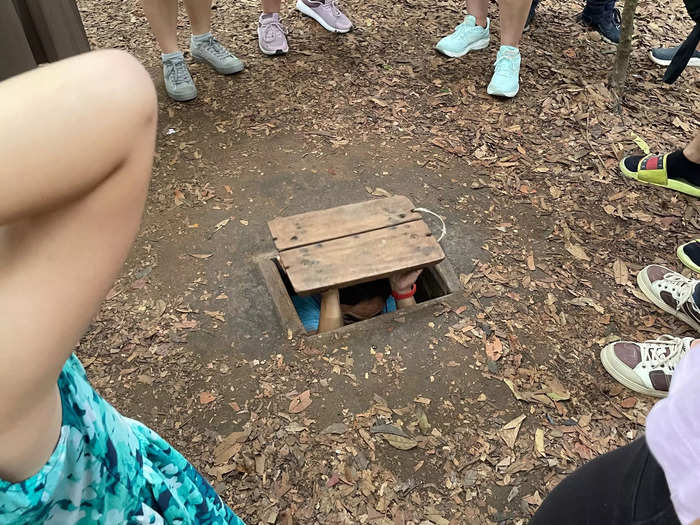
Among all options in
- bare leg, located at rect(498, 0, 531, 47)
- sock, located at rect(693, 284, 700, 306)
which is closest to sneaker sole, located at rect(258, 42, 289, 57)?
bare leg, located at rect(498, 0, 531, 47)

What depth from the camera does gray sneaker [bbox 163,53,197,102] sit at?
369 centimetres

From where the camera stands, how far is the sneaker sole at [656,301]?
98.4 inches

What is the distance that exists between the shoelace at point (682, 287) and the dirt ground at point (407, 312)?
0.11 m

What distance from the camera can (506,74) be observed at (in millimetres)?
3863

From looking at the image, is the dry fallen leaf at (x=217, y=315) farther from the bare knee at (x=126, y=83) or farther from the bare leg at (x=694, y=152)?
the bare leg at (x=694, y=152)

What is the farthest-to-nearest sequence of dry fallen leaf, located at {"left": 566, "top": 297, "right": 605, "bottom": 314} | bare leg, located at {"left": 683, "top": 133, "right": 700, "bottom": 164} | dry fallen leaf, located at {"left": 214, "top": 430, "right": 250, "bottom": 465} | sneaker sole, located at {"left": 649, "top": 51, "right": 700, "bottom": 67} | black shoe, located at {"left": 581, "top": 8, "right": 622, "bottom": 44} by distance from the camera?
1. black shoe, located at {"left": 581, "top": 8, "right": 622, "bottom": 44}
2. sneaker sole, located at {"left": 649, "top": 51, "right": 700, "bottom": 67}
3. bare leg, located at {"left": 683, "top": 133, "right": 700, "bottom": 164}
4. dry fallen leaf, located at {"left": 566, "top": 297, "right": 605, "bottom": 314}
5. dry fallen leaf, located at {"left": 214, "top": 430, "right": 250, "bottom": 465}

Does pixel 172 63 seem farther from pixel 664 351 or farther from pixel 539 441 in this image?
pixel 664 351

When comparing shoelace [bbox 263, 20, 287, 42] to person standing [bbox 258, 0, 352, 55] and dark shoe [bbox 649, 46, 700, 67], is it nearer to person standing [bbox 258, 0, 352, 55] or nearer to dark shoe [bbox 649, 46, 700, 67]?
person standing [bbox 258, 0, 352, 55]

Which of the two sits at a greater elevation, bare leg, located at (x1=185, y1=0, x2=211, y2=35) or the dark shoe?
bare leg, located at (x1=185, y1=0, x2=211, y2=35)

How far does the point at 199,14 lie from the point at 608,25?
328 cm

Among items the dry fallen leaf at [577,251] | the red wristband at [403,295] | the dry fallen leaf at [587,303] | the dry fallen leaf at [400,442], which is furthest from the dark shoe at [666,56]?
the dry fallen leaf at [400,442]

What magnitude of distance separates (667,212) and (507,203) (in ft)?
2.97

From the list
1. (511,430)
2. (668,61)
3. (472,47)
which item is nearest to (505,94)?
(472,47)

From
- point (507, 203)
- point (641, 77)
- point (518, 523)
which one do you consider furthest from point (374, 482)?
point (641, 77)
